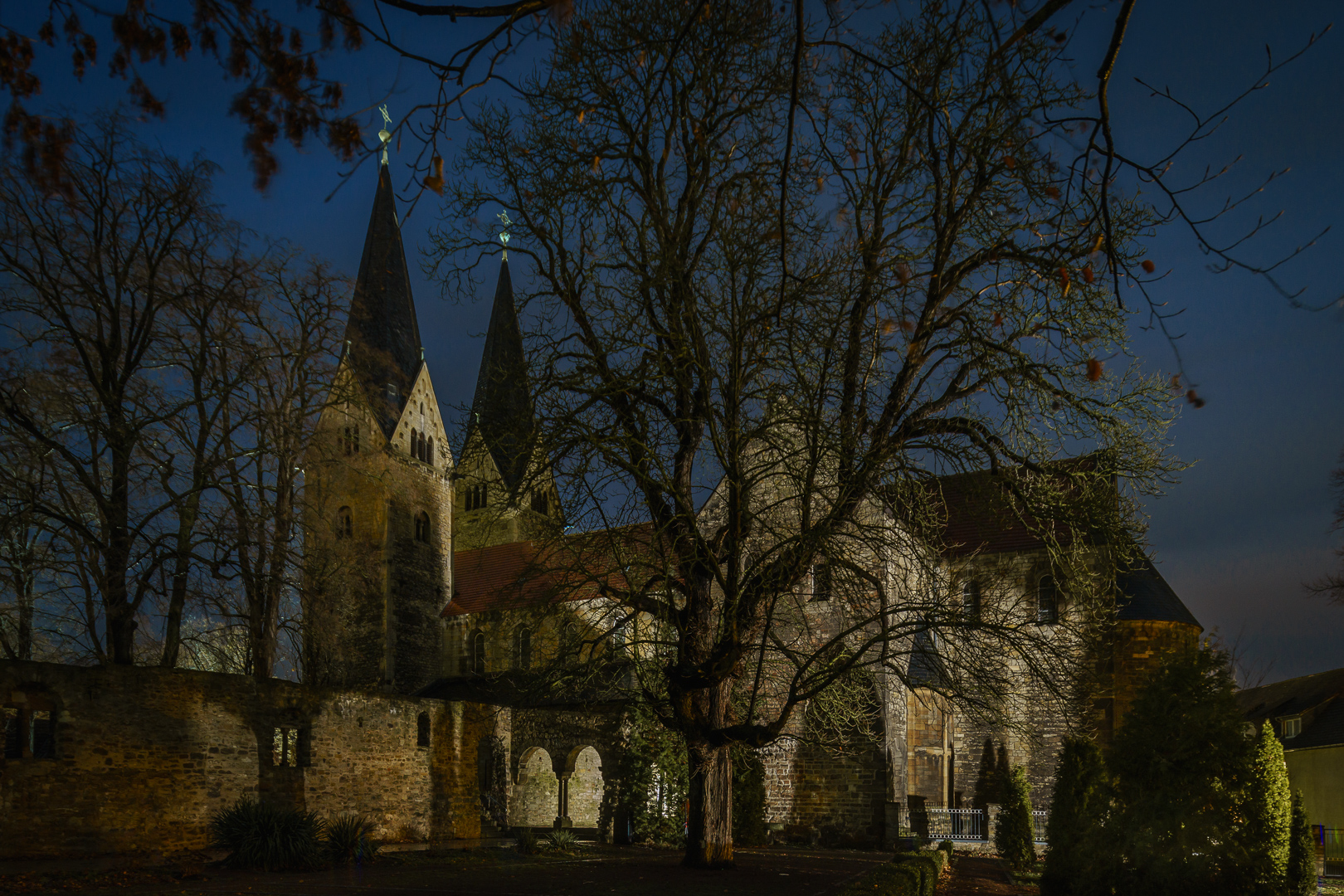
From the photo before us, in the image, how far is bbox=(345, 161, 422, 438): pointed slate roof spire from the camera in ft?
113

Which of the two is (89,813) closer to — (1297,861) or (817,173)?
(817,173)

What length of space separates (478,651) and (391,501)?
6280mm

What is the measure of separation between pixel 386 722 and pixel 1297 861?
14.6 m

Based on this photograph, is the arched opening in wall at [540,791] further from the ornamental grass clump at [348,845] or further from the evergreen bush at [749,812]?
the ornamental grass clump at [348,845]

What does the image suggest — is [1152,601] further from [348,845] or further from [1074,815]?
[348,845]

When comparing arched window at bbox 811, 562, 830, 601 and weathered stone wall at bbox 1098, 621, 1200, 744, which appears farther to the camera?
weathered stone wall at bbox 1098, 621, 1200, 744

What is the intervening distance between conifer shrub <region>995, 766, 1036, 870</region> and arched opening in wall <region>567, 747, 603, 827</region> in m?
17.5

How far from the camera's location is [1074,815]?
1323 centimetres

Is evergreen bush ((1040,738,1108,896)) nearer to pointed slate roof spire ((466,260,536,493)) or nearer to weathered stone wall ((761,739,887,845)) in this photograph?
weathered stone wall ((761,739,887,845))

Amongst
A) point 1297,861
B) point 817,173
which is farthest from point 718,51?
point 1297,861

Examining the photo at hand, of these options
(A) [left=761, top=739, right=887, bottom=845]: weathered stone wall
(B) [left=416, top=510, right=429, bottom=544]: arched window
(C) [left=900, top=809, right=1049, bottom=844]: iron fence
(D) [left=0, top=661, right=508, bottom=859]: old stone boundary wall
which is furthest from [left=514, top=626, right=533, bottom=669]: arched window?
(C) [left=900, top=809, right=1049, bottom=844]: iron fence

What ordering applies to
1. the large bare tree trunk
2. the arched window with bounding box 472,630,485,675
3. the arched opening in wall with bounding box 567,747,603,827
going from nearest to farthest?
the large bare tree trunk, the arched opening in wall with bounding box 567,747,603,827, the arched window with bounding box 472,630,485,675

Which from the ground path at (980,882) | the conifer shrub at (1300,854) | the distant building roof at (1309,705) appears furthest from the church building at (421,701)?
the distant building roof at (1309,705)

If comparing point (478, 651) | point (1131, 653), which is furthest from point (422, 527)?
point (1131, 653)
